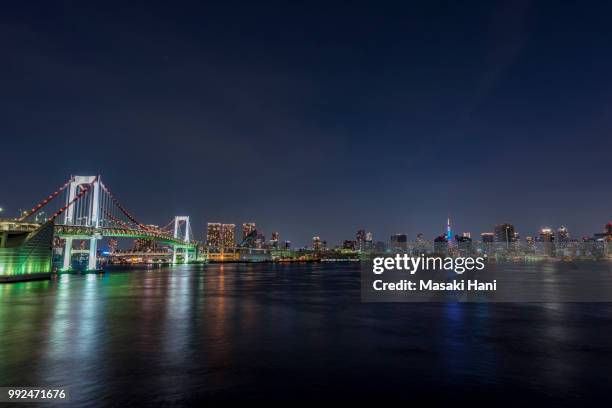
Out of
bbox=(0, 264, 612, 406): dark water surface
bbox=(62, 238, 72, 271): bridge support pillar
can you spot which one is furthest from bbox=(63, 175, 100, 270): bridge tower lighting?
bbox=(0, 264, 612, 406): dark water surface

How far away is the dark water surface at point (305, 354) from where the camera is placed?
11.4 m

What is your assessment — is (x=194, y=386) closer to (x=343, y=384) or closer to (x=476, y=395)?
(x=343, y=384)

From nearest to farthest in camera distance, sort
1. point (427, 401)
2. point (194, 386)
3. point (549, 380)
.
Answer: point (427, 401) → point (194, 386) → point (549, 380)

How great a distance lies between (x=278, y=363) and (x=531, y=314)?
66.4 ft

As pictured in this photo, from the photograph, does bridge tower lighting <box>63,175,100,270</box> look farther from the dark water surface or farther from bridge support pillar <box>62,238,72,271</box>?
the dark water surface

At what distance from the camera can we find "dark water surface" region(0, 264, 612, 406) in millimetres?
11391

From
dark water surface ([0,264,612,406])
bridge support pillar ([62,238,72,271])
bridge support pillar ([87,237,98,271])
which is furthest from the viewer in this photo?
bridge support pillar ([87,237,98,271])

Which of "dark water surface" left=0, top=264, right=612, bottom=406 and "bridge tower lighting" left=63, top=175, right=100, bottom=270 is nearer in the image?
"dark water surface" left=0, top=264, right=612, bottom=406

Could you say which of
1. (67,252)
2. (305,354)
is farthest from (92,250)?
(305,354)

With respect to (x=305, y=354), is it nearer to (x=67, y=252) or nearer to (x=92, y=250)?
(x=67, y=252)

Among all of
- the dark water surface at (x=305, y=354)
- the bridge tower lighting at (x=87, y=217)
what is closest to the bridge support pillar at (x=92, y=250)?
the bridge tower lighting at (x=87, y=217)

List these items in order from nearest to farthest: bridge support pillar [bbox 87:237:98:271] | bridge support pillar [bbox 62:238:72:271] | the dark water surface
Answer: the dark water surface < bridge support pillar [bbox 62:238:72:271] < bridge support pillar [bbox 87:237:98:271]

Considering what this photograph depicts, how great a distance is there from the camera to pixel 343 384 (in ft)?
38.5

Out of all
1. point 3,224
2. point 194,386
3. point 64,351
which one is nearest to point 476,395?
point 194,386
